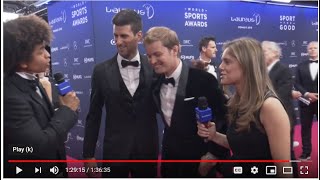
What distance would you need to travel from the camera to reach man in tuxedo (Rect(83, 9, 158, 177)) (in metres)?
1.51

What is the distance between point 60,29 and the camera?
1513 millimetres

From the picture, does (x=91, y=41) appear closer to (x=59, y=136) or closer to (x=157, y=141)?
(x=59, y=136)

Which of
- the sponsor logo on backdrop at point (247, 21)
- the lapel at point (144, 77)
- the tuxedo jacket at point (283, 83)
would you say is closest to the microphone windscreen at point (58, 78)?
the lapel at point (144, 77)

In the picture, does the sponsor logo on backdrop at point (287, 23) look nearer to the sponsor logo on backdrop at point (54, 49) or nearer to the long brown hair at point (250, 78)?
the long brown hair at point (250, 78)

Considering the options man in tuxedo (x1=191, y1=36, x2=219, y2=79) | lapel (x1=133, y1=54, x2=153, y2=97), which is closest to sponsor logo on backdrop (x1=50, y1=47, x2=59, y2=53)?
lapel (x1=133, y1=54, x2=153, y2=97)

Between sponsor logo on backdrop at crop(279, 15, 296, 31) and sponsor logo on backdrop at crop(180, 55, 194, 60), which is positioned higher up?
sponsor logo on backdrop at crop(279, 15, 296, 31)

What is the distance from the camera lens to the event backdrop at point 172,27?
149 cm

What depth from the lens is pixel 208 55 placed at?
150cm

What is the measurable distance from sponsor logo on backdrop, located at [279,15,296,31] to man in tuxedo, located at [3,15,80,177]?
41.2 inches

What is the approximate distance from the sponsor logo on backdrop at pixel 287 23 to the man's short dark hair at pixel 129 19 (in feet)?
2.25

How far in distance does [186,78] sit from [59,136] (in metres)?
0.65

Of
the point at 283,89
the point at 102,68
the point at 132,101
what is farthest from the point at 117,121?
the point at 283,89

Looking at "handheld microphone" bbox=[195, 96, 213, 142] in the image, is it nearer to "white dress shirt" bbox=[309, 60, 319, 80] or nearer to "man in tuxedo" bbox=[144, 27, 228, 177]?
"man in tuxedo" bbox=[144, 27, 228, 177]
